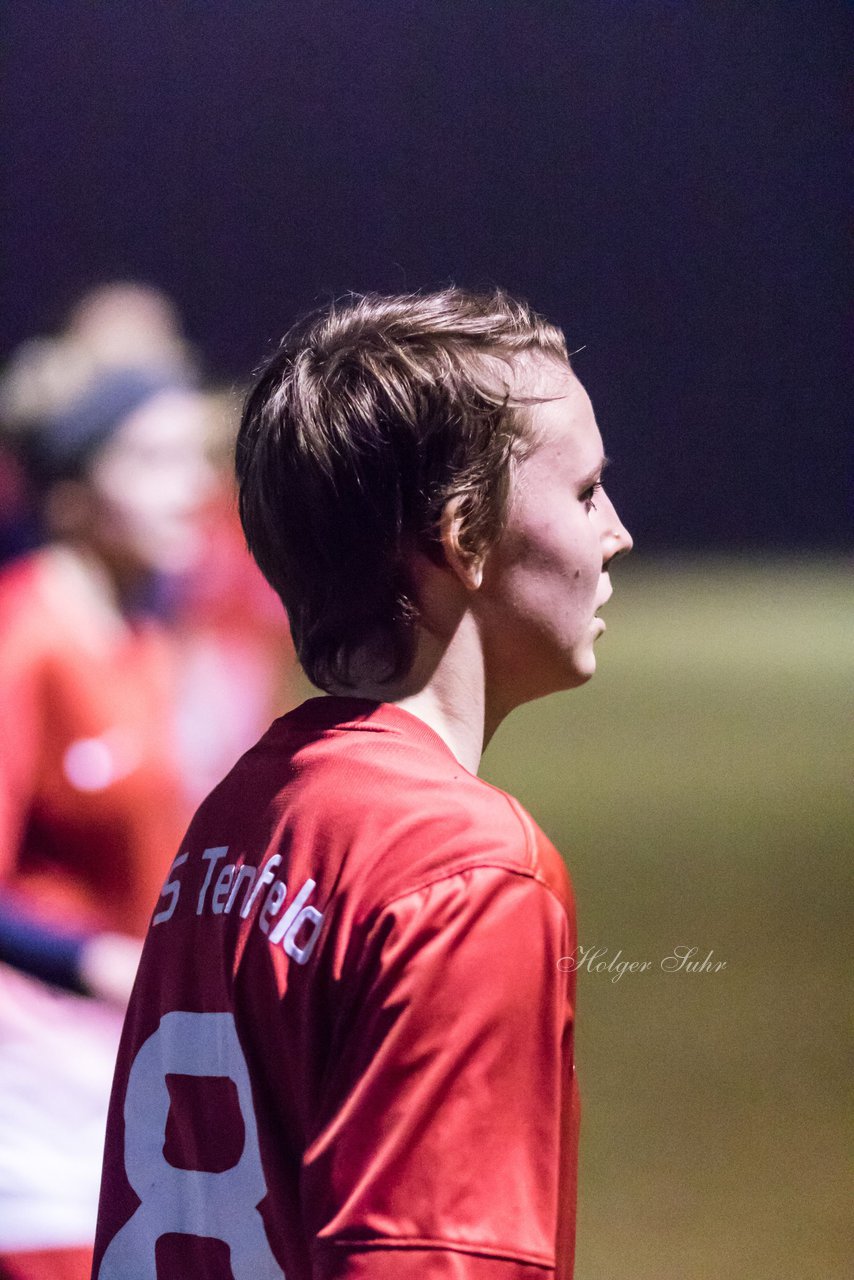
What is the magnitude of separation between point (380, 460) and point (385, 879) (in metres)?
0.29

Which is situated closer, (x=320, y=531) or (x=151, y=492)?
(x=320, y=531)

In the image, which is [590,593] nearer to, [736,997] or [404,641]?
[404,641]

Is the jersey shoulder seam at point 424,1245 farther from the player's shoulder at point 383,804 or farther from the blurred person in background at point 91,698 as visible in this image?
the blurred person in background at point 91,698

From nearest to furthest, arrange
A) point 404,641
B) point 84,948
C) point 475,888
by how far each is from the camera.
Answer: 1. point 475,888
2. point 404,641
3. point 84,948

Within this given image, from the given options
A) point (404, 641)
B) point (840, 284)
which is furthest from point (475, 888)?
point (840, 284)

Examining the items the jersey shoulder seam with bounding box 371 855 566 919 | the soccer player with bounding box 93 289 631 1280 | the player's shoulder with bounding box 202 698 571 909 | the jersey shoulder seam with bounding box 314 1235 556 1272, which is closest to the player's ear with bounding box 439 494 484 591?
the soccer player with bounding box 93 289 631 1280

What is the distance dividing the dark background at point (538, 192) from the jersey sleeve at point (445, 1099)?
1.23 m

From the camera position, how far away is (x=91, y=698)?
171 cm

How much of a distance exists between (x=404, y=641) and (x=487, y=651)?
0.07 m

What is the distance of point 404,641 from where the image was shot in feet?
2.74

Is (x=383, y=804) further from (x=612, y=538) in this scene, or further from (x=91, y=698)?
(x=91, y=698)
